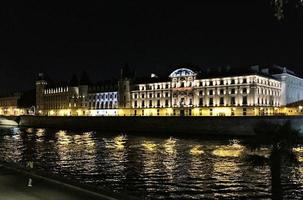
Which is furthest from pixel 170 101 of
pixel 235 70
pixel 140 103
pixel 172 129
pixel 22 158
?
pixel 22 158

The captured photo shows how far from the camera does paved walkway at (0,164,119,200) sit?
567 inches

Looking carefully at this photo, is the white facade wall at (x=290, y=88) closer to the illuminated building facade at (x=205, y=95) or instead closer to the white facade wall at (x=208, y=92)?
the white facade wall at (x=208, y=92)

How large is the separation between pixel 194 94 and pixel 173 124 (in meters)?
34.2

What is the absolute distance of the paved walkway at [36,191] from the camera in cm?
1441

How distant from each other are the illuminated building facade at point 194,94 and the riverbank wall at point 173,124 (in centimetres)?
2532

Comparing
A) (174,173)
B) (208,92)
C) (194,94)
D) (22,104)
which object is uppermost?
(208,92)

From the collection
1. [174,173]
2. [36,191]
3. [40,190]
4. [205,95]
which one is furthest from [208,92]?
[36,191]

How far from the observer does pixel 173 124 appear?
278ft

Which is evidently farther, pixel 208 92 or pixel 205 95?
pixel 205 95

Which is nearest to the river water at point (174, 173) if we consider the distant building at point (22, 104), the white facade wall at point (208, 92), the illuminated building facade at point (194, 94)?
the white facade wall at point (208, 92)

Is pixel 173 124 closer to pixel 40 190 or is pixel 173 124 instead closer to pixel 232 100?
pixel 232 100

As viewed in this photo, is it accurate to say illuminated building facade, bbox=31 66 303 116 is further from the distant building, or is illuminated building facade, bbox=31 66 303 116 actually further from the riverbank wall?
Answer: the distant building

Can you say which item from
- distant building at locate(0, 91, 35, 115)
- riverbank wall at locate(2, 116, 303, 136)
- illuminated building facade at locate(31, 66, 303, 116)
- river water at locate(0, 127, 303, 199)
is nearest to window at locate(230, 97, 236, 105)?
illuminated building facade at locate(31, 66, 303, 116)

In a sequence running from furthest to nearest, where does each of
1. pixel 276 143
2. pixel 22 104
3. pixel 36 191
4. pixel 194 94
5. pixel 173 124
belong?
1. pixel 22 104
2. pixel 194 94
3. pixel 173 124
4. pixel 36 191
5. pixel 276 143
